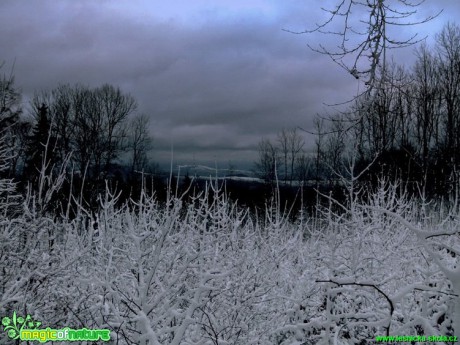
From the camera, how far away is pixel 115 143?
44438 mm

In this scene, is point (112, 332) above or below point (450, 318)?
below

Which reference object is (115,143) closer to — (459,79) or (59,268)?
(459,79)

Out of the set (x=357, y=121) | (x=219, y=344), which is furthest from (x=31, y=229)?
(x=357, y=121)

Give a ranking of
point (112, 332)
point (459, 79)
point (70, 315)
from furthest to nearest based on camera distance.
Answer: point (459, 79) → point (70, 315) → point (112, 332)

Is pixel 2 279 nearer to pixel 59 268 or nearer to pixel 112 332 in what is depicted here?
pixel 59 268

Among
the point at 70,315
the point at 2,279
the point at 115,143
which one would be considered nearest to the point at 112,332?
the point at 70,315

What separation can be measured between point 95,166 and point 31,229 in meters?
36.6

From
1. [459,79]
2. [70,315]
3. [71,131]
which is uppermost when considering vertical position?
[459,79]

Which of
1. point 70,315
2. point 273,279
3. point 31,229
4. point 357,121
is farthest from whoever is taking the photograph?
point 273,279

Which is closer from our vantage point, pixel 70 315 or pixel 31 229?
pixel 70 315

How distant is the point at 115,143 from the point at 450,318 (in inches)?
1717

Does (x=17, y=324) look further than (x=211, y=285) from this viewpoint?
Yes

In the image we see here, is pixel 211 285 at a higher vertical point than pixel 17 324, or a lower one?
higher

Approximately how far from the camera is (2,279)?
5.50m
